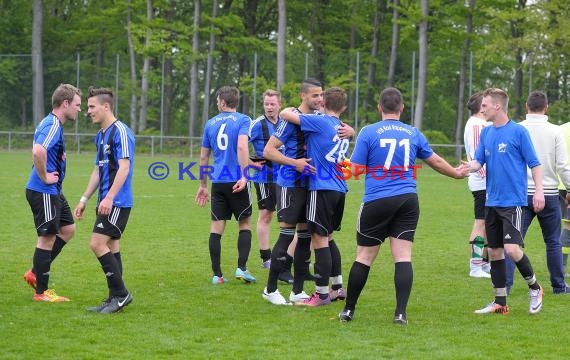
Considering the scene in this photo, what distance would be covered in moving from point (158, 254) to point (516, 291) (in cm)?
452

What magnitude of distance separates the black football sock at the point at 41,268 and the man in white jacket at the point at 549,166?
14.4 feet

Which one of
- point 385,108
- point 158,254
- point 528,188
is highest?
point 385,108

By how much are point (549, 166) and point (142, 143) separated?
111 feet

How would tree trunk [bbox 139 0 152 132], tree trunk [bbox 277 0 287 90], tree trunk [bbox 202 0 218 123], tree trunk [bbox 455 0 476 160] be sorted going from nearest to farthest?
tree trunk [bbox 455 0 476 160]
tree trunk [bbox 277 0 287 90]
tree trunk [bbox 202 0 218 123]
tree trunk [bbox 139 0 152 132]

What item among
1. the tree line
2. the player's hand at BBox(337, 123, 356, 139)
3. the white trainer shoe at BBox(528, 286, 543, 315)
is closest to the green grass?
the white trainer shoe at BBox(528, 286, 543, 315)

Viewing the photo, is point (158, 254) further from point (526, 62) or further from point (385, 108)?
point (526, 62)

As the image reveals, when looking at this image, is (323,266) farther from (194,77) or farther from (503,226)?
(194,77)

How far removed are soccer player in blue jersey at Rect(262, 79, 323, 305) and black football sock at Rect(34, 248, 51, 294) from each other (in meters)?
2.01

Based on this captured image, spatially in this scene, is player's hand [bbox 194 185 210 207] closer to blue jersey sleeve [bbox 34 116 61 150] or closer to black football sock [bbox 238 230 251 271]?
black football sock [bbox 238 230 251 271]

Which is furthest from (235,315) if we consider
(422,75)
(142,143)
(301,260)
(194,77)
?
(194,77)

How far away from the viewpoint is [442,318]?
785 cm

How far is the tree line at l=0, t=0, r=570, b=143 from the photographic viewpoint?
3988 cm

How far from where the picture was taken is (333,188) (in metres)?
8.21

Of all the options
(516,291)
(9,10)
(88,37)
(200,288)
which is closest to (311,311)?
(200,288)
